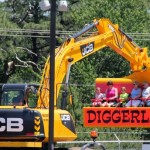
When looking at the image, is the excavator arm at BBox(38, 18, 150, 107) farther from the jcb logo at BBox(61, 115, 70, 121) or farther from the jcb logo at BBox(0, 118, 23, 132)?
the jcb logo at BBox(0, 118, 23, 132)

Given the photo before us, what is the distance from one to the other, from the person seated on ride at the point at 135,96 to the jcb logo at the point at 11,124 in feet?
29.8

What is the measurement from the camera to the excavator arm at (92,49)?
84.6 feet

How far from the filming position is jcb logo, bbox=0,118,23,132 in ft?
74.0

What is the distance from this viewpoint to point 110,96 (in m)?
31.0

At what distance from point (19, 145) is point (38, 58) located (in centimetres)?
3490

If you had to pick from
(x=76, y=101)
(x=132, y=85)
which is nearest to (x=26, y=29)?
(x=76, y=101)

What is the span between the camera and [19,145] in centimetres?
2286

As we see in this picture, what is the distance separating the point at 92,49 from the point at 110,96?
9.46ft

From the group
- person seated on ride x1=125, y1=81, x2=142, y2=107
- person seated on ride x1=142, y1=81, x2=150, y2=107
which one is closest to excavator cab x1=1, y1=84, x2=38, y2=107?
person seated on ride x1=142, y1=81, x2=150, y2=107

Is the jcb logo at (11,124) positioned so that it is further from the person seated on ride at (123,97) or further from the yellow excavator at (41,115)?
the person seated on ride at (123,97)

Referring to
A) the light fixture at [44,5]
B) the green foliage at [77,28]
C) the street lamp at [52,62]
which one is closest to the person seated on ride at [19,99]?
the street lamp at [52,62]

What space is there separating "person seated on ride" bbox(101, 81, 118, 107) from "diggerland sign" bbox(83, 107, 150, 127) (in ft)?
0.83

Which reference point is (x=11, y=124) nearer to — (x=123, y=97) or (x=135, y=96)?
(x=135, y=96)

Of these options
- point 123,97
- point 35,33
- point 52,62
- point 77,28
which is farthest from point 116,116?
point 77,28
